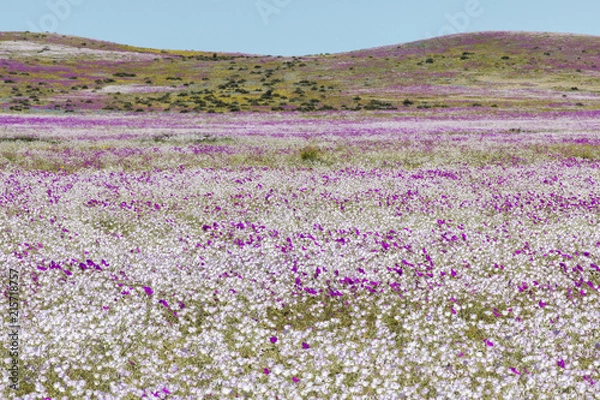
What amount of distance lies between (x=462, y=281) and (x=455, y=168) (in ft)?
41.7

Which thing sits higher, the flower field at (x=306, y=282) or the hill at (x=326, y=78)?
the hill at (x=326, y=78)

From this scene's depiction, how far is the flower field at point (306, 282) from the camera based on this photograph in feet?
16.3

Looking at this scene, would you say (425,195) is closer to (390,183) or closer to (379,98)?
(390,183)

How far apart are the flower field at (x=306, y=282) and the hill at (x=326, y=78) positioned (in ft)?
139

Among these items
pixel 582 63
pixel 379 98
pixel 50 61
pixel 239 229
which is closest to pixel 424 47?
pixel 582 63

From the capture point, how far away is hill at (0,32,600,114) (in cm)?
6297

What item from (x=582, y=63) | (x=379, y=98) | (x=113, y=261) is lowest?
(x=113, y=261)

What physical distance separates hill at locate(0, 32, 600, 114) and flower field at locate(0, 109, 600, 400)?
4228cm

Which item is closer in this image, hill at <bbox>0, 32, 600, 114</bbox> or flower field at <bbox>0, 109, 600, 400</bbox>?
flower field at <bbox>0, 109, 600, 400</bbox>

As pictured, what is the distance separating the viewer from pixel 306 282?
7.56m

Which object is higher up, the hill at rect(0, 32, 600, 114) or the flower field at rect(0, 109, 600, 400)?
the hill at rect(0, 32, 600, 114)

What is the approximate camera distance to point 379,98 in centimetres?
7038

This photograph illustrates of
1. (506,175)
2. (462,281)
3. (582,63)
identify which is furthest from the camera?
(582,63)

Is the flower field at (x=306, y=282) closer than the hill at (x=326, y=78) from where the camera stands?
→ Yes
